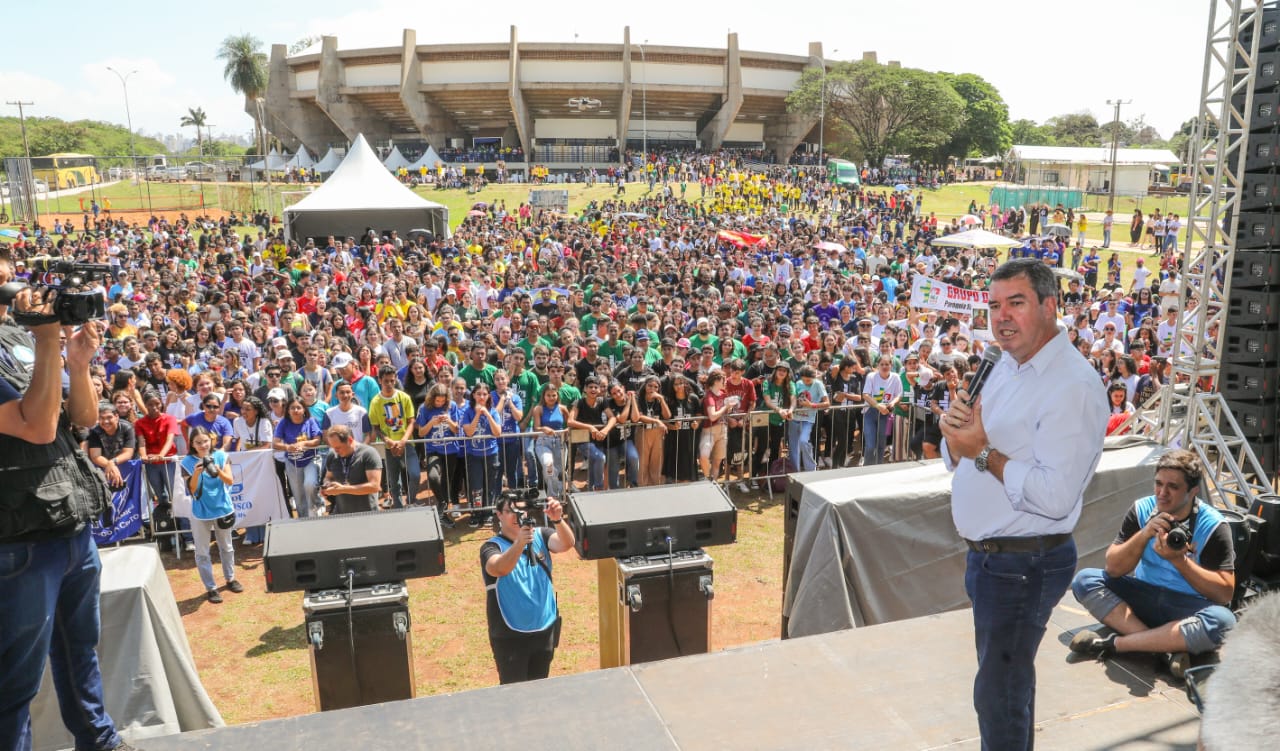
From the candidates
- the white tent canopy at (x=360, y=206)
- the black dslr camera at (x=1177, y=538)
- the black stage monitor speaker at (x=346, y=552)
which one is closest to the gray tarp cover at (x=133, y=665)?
the black stage monitor speaker at (x=346, y=552)

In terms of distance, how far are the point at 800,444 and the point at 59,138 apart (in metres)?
117

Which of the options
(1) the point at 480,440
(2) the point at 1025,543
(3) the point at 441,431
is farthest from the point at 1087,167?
(2) the point at 1025,543

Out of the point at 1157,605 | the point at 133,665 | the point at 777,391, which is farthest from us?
the point at 777,391

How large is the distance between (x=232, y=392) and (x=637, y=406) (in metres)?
4.24

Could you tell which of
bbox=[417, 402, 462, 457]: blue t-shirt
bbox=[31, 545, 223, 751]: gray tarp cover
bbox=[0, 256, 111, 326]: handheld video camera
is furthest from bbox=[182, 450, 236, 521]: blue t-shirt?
bbox=[0, 256, 111, 326]: handheld video camera

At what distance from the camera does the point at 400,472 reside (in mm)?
9070

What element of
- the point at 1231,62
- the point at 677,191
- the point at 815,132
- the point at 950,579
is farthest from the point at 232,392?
the point at 815,132

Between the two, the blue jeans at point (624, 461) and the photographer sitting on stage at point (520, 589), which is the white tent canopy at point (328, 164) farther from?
the photographer sitting on stage at point (520, 589)

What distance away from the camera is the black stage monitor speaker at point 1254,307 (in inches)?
282

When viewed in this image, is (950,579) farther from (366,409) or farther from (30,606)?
(366,409)

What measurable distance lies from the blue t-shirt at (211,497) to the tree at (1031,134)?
378 feet

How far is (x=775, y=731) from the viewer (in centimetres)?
366

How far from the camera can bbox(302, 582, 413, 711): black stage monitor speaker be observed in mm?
4359

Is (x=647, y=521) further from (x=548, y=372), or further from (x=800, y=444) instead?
(x=800, y=444)
